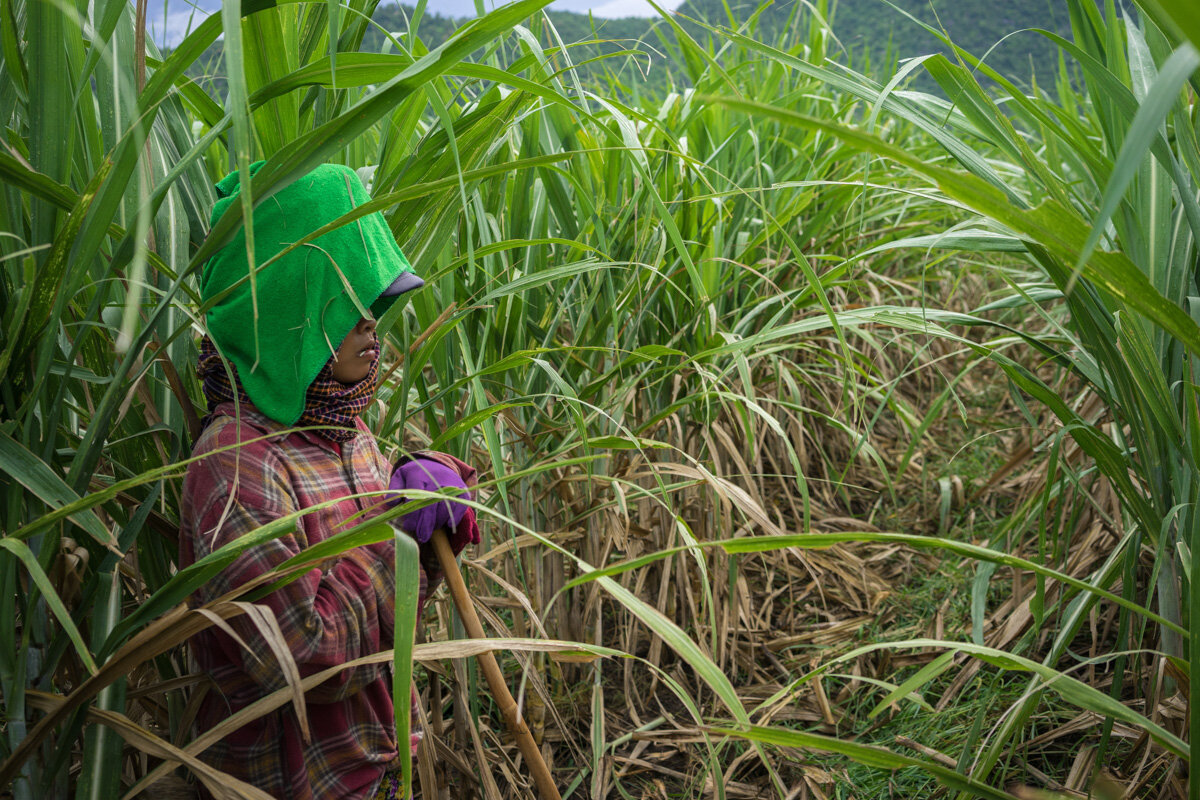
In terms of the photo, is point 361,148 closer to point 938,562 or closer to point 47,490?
point 47,490

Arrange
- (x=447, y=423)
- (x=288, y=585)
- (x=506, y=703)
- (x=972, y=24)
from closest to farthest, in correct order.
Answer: (x=506, y=703) → (x=288, y=585) → (x=447, y=423) → (x=972, y=24)

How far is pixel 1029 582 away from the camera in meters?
1.38

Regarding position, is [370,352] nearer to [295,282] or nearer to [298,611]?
[295,282]

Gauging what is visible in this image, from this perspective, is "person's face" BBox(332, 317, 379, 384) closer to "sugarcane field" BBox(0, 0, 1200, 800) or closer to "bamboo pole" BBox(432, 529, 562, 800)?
"sugarcane field" BBox(0, 0, 1200, 800)

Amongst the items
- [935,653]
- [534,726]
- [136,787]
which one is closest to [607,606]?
[534,726]

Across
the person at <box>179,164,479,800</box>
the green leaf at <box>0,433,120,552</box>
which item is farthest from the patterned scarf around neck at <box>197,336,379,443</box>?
the green leaf at <box>0,433,120,552</box>

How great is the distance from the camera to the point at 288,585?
679mm

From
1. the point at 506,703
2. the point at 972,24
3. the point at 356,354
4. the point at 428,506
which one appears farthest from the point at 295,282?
the point at 972,24

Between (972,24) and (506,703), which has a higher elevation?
(972,24)

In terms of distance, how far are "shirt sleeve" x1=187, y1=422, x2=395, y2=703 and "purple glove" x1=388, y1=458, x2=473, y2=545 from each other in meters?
0.08

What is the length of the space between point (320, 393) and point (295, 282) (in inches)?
4.1

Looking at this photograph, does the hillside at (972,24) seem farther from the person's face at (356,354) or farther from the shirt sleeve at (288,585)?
the shirt sleeve at (288,585)

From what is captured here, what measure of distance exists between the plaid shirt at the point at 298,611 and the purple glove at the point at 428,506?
0.06 metres

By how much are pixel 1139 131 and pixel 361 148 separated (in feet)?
2.88
